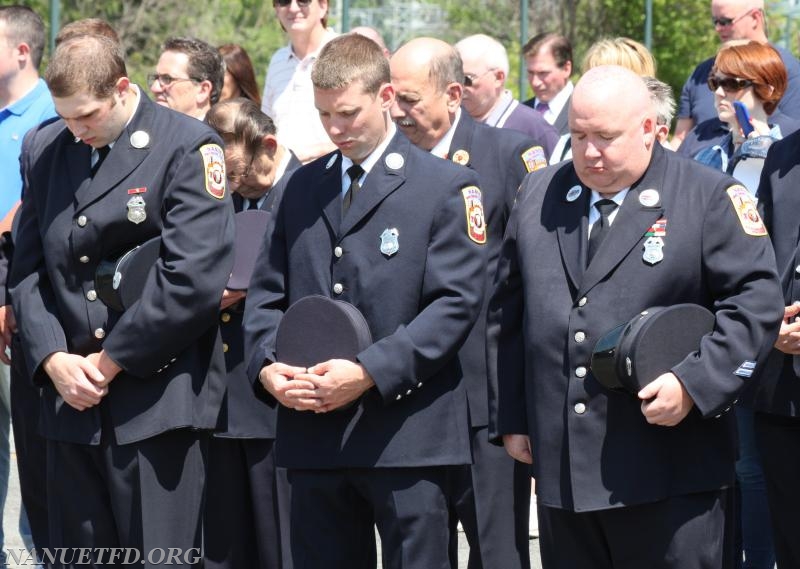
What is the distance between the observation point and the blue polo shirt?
5922mm

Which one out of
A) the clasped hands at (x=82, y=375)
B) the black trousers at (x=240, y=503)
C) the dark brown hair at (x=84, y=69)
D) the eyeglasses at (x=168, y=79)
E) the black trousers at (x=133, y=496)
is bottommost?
the black trousers at (x=240, y=503)

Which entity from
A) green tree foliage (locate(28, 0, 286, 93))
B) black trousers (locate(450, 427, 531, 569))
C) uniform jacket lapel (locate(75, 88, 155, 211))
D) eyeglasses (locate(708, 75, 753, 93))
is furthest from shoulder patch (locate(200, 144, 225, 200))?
green tree foliage (locate(28, 0, 286, 93))

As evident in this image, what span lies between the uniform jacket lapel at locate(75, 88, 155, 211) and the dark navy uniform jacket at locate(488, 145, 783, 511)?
1375 mm

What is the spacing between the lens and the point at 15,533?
270 inches

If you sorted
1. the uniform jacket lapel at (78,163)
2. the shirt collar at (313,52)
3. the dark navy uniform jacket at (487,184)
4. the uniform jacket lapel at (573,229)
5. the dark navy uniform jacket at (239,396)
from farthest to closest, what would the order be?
1. the shirt collar at (313,52)
2. the dark navy uniform jacket at (239,396)
3. the dark navy uniform jacket at (487,184)
4. the uniform jacket lapel at (78,163)
5. the uniform jacket lapel at (573,229)

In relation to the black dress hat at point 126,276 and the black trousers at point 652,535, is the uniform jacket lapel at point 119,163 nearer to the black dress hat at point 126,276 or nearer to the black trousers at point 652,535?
the black dress hat at point 126,276

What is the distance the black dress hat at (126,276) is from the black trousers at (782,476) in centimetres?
214

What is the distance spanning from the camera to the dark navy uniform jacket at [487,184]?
4801 millimetres

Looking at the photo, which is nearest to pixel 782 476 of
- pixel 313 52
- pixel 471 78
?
pixel 471 78

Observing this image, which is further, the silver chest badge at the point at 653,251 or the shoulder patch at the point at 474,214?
the shoulder patch at the point at 474,214

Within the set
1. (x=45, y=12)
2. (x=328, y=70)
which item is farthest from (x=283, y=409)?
(x=45, y=12)

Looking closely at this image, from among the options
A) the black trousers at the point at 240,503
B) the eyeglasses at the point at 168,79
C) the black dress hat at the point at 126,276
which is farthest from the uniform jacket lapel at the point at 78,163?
the eyeglasses at the point at 168,79

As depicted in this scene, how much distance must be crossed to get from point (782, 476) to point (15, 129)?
359 centimetres

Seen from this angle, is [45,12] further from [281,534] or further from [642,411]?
[642,411]
